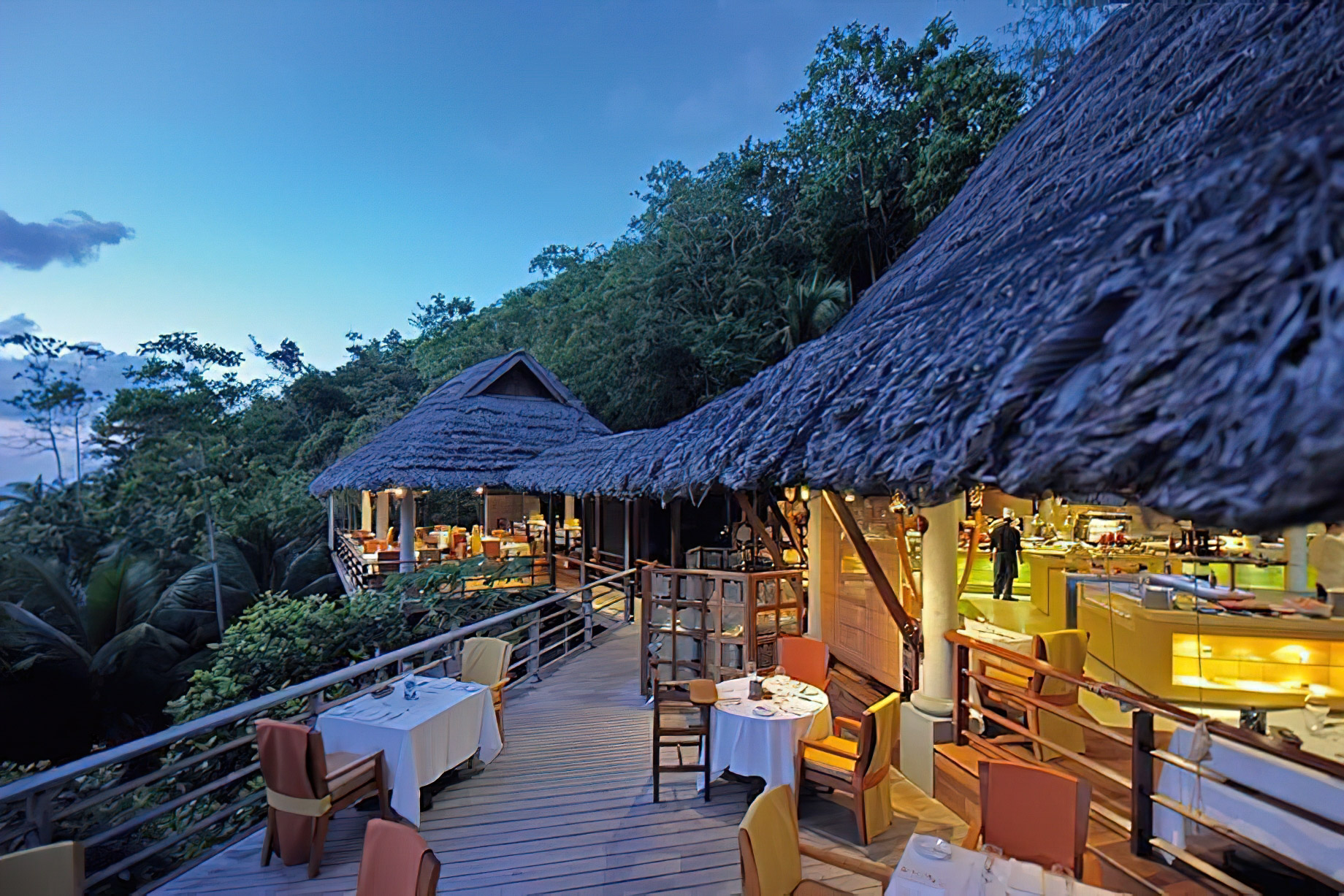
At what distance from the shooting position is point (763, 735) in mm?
5027

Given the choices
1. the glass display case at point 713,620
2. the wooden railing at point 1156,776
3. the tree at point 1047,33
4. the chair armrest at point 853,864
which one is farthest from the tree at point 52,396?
the tree at point 1047,33

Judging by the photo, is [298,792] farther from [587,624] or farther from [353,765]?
[587,624]

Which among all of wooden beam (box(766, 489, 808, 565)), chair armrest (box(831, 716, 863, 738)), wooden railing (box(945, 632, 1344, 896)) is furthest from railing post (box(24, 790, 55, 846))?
wooden beam (box(766, 489, 808, 565))

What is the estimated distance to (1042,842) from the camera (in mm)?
3250

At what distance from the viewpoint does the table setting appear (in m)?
5.00

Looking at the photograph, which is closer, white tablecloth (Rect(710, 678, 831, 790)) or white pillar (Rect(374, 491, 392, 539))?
white tablecloth (Rect(710, 678, 831, 790))

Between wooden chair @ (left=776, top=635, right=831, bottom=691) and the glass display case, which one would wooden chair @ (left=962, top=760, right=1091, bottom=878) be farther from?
the glass display case

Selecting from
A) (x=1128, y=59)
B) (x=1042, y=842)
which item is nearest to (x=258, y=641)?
(x=1042, y=842)

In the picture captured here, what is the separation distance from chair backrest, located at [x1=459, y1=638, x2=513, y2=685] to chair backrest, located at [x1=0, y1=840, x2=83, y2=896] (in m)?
3.50

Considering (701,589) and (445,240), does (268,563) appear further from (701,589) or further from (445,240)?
(445,240)

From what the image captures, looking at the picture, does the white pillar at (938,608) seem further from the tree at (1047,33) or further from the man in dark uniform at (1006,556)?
the tree at (1047,33)

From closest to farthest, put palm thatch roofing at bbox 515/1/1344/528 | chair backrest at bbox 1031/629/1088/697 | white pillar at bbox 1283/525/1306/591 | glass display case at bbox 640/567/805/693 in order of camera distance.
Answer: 1. palm thatch roofing at bbox 515/1/1344/528
2. chair backrest at bbox 1031/629/1088/697
3. glass display case at bbox 640/567/805/693
4. white pillar at bbox 1283/525/1306/591

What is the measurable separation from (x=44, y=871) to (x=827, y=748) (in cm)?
455

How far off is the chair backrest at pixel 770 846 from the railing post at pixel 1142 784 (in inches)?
77.9
